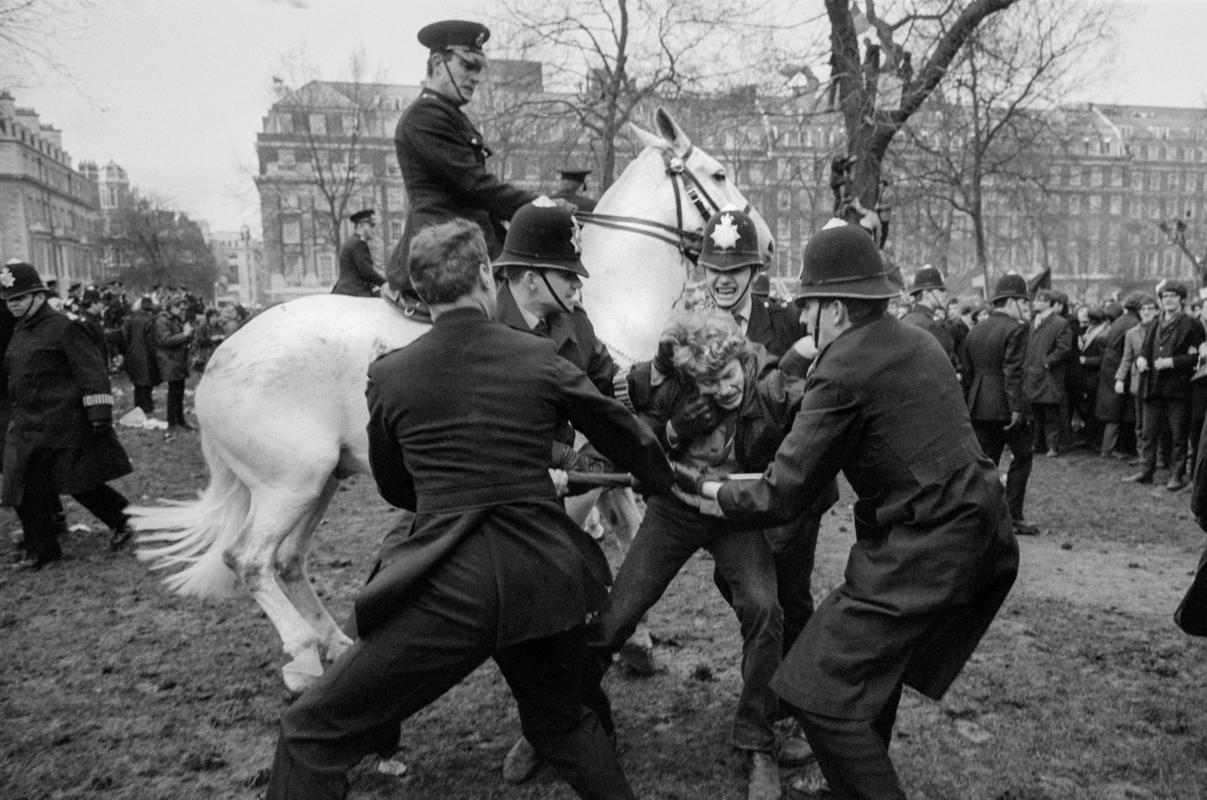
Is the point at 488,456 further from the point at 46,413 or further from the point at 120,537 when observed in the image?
the point at 120,537

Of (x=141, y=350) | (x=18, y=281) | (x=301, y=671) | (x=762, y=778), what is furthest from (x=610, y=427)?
(x=141, y=350)

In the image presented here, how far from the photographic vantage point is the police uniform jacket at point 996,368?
8766 mm

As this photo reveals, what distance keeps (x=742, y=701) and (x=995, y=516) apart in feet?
4.27

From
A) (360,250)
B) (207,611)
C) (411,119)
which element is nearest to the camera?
(411,119)

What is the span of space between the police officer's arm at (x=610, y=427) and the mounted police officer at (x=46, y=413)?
603 cm

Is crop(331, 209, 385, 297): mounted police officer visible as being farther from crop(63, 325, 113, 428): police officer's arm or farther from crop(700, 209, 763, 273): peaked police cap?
crop(700, 209, 763, 273): peaked police cap

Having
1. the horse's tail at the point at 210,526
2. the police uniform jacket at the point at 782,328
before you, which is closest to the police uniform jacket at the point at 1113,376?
the police uniform jacket at the point at 782,328

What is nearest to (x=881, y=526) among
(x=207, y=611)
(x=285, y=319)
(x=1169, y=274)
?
(x=285, y=319)

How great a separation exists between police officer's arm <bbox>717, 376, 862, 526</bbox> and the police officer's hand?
19.4 inches

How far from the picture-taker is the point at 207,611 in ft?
21.5

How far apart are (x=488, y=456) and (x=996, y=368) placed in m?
7.31

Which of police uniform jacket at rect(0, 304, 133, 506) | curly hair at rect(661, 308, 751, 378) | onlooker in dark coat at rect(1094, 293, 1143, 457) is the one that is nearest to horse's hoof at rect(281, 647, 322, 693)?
curly hair at rect(661, 308, 751, 378)

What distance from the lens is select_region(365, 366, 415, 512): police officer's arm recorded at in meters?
2.92

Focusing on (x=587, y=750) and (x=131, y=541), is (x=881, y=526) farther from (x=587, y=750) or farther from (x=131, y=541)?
(x=131, y=541)
